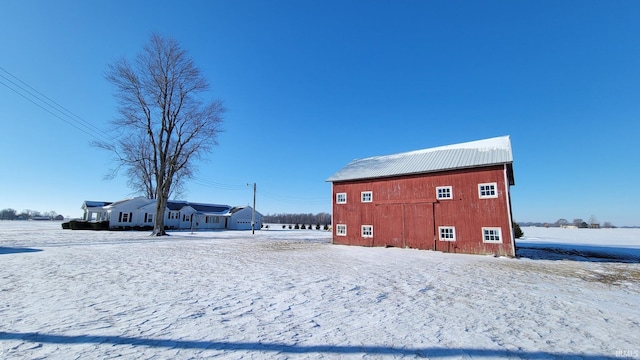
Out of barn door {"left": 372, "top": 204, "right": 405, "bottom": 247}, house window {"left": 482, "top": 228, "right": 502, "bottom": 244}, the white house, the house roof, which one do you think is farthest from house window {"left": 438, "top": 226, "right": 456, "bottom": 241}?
the white house

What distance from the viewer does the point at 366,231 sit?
71.4ft

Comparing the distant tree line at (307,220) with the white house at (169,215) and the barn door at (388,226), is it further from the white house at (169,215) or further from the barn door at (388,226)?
the barn door at (388,226)

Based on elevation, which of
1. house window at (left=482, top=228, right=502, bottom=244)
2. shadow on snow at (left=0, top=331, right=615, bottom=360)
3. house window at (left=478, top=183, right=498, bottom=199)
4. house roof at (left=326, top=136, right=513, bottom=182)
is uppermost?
house roof at (left=326, top=136, right=513, bottom=182)

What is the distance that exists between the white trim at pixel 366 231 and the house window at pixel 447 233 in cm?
504

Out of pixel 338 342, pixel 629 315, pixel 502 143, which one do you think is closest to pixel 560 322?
pixel 629 315

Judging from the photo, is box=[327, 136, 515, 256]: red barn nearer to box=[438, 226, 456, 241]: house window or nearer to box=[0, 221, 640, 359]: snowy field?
box=[438, 226, 456, 241]: house window

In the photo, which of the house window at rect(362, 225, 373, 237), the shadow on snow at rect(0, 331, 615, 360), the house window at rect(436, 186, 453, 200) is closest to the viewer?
the shadow on snow at rect(0, 331, 615, 360)

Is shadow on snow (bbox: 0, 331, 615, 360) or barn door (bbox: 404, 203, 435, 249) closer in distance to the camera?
shadow on snow (bbox: 0, 331, 615, 360)

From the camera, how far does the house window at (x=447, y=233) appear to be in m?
17.9

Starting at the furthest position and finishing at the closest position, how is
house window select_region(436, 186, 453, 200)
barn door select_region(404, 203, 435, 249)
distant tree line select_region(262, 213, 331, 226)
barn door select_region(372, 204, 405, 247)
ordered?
distant tree line select_region(262, 213, 331, 226), barn door select_region(372, 204, 405, 247), barn door select_region(404, 203, 435, 249), house window select_region(436, 186, 453, 200)

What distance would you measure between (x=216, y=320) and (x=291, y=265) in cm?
648

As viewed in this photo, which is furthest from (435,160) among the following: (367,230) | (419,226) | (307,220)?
(307,220)

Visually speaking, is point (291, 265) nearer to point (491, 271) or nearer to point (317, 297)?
point (317, 297)

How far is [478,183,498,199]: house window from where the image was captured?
1673 cm
